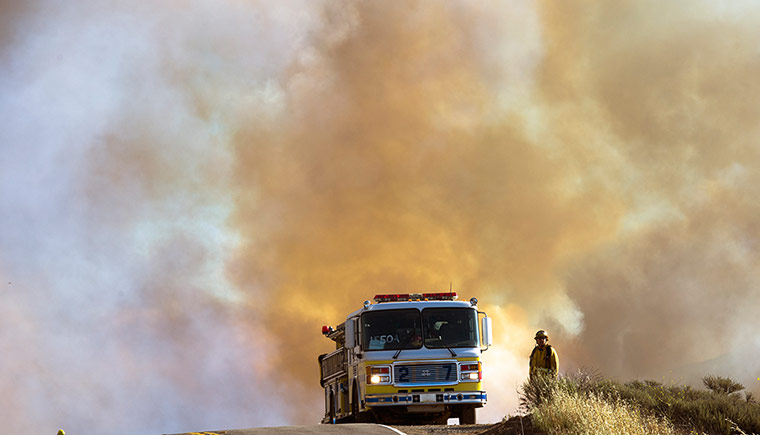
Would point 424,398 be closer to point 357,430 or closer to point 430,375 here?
point 430,375

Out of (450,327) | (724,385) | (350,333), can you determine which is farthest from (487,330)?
(724,385)

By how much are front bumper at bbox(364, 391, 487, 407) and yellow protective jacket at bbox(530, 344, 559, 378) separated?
12.0 feet

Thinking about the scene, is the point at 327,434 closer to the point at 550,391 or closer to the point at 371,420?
the point at 550,391

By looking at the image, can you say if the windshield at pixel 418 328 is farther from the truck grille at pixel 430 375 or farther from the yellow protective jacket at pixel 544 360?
the yellow protective jacket at pixel 544 360

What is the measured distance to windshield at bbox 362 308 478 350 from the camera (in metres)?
25.1

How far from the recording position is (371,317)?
2523 cm

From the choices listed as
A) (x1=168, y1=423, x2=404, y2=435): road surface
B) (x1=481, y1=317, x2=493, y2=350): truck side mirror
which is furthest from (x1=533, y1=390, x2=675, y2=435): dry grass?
(x1=481, y1=317, x2=493, y2=350): truck side mirror

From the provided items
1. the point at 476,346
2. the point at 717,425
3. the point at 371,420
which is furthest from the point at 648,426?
the point at 371,420

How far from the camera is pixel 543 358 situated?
2139 cm

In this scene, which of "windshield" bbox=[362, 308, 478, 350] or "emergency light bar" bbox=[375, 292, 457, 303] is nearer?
"windshield" bbox=[362, 308, 478, 350]

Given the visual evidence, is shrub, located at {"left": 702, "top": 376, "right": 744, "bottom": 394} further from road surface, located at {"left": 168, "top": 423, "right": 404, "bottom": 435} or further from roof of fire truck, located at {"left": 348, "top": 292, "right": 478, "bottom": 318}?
road surface, located at {"left": 168, "top": 423, "right": 404, "bottom": 435}

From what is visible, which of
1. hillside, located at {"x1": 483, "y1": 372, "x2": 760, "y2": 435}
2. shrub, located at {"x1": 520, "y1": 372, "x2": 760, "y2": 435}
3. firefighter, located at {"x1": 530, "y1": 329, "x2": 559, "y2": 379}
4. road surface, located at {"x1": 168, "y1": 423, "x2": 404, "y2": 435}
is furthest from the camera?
firefighter, located at {"x1": 530, "y1": 329, "x2": 559, "y2": 379}

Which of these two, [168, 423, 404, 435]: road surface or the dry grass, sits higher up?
[168, 423, 404, 435]: road surface

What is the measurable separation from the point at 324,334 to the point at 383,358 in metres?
5.63
